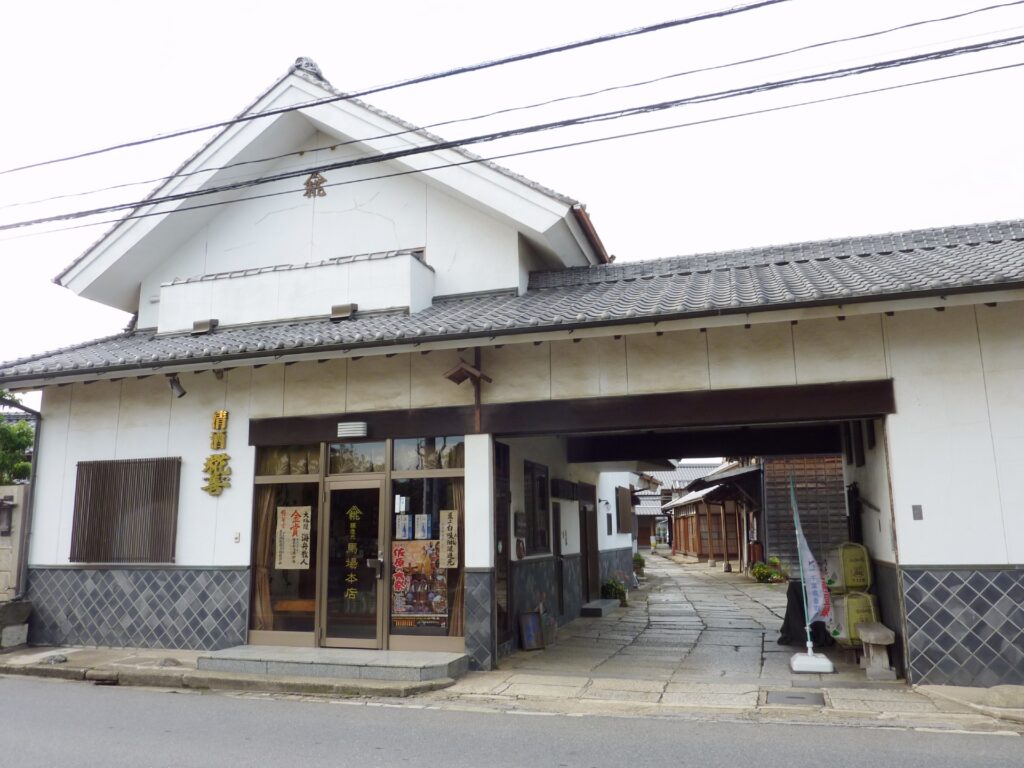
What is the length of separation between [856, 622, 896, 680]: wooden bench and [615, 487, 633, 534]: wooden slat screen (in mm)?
13687

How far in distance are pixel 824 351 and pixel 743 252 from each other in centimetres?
383

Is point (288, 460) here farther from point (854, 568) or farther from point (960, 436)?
point (960, 436)

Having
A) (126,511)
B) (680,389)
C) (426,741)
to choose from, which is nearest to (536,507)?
(680,389)

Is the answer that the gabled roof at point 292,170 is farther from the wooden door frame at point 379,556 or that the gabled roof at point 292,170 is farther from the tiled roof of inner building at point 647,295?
the wooden door frame at point 379,556

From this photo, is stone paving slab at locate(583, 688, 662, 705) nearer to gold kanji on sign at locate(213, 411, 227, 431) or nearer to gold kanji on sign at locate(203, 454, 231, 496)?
gold kanji on sign at locate(203, 454, 231, 496)

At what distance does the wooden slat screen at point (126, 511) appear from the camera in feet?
35.9

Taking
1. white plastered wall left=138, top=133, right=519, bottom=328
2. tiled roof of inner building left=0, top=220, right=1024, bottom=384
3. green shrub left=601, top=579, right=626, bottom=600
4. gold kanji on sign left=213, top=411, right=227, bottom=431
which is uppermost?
white plastered wall left=138, top=133, right=519, bottom=328

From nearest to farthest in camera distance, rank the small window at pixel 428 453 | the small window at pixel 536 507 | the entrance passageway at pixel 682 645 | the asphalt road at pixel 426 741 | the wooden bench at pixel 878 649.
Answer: the asphalt road at pixel 426 741 → the wooden bench at pixel 878 649 → the entrance passageway at pixel 682 645 → the small window at pixel 428 453 → the small window at pixel 536 507

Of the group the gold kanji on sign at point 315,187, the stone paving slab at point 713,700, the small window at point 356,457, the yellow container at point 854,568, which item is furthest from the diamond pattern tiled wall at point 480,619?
the gold kanji on sign at point 315,187

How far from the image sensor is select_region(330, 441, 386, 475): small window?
405 inches

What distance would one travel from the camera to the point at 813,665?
8867 millimetres

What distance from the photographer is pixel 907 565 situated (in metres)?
8.05

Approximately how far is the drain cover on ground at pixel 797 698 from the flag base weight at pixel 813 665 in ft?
3.49

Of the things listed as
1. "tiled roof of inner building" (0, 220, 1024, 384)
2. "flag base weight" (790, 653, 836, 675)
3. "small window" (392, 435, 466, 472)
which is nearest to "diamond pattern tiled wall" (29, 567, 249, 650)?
"small window" (392, 435, 466, 472)
